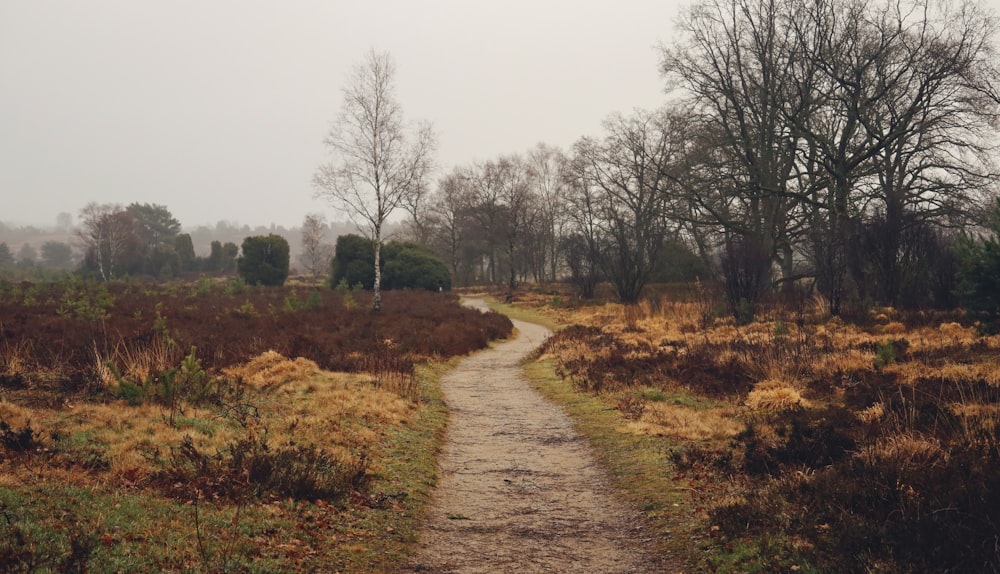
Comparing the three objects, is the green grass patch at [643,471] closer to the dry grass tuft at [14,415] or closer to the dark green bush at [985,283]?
the dry grass tuft at [14,415]

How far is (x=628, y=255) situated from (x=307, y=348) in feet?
70.3

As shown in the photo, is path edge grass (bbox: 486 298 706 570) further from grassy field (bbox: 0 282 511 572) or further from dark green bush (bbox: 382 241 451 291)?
dark green bush (bbox: 382 241 451 291)

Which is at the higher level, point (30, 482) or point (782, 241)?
point (782, 241)

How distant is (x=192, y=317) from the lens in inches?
747

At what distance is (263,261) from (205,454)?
148 ft

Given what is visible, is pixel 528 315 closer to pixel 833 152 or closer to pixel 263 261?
pixel 833 152

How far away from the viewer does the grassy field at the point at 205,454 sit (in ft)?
13.3

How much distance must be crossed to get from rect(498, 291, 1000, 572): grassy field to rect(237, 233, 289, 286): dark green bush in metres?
38.4

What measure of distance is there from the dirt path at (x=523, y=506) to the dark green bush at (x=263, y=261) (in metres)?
41.0

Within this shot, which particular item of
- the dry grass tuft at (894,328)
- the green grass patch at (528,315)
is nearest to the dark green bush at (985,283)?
the dry grass tuft at (894,328)

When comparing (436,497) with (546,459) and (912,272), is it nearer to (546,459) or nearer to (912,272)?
(546,459)

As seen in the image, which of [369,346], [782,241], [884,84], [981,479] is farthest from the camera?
[782,241]

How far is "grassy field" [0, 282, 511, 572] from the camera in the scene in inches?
159

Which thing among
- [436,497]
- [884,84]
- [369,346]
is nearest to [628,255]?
[884,84]
